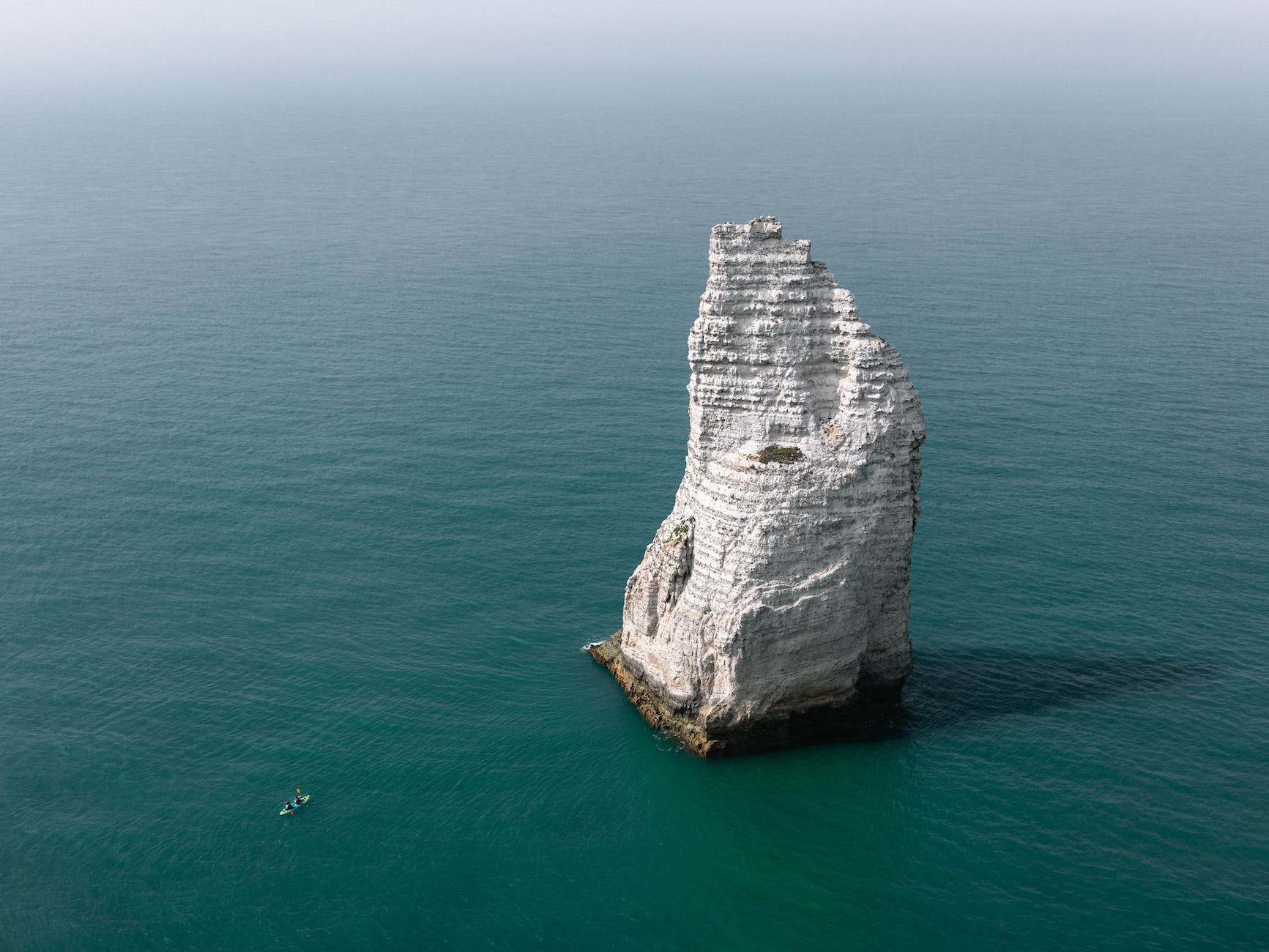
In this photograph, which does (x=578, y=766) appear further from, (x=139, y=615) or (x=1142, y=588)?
(x=1142, y=588)

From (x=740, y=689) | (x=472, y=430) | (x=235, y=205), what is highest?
(x=235, y=205)

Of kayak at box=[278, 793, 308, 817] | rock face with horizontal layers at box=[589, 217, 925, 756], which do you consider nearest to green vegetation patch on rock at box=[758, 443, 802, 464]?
rock face with horizontal layers at box=[589, 217, 925, 756]

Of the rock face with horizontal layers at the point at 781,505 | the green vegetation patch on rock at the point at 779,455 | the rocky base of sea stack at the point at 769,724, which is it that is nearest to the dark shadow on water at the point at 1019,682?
the rocky base of sea stack at the point at 769,724

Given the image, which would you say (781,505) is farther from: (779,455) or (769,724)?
(769,724)

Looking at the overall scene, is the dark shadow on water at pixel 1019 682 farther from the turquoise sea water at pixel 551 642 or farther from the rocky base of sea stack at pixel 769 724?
the rocky base of sea stack at pixel 769 724

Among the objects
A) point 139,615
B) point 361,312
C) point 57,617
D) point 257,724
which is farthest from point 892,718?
point 361,312

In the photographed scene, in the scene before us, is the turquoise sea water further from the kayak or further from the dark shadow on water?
the kayak
